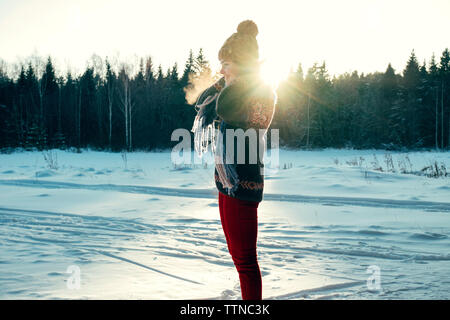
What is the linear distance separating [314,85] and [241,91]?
1485 inches

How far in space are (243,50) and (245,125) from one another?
0.43m

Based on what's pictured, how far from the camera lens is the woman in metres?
1.91

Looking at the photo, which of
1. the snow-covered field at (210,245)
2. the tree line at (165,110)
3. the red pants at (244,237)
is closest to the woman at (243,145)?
the red pants at (244,237)

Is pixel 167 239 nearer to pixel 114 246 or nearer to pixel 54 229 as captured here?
pixel 114 246

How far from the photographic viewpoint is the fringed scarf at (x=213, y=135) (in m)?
1.95

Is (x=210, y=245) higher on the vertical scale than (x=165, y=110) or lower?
lower

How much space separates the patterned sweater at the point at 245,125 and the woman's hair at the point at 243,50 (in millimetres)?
107

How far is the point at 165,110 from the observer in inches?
1406

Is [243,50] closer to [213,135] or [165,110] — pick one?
[213,135]

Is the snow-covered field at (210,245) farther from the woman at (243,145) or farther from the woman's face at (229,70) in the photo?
the woman's face at (229,70)

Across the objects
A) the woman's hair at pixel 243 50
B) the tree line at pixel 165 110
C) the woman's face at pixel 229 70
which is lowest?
the woman's face at pixel 229 70

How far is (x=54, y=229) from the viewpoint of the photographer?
493cm

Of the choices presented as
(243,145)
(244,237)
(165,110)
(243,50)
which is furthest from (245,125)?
(165,110)
